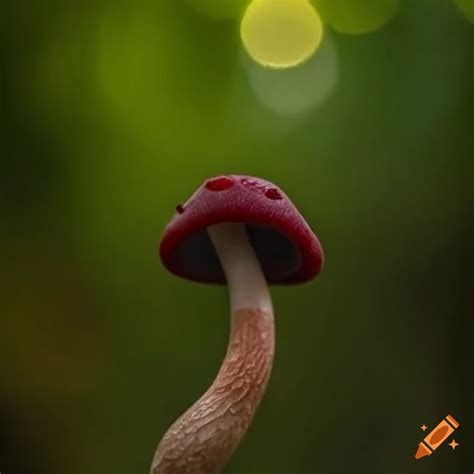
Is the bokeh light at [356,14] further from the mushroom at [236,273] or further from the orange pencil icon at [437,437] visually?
the orange pencil icon at [437,437]

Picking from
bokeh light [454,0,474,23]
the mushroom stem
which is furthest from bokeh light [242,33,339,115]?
the mushroom stem

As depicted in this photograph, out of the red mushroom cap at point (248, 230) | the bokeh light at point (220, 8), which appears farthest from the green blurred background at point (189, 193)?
the red mushroom cap at point (248, 230)

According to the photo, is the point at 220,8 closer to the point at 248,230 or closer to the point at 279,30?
the point at 279,30

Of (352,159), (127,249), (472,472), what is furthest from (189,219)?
(472,472)

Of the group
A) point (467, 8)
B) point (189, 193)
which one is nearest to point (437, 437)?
point (189, 193)

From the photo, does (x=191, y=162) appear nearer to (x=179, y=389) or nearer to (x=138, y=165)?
(x=138, y=165)
